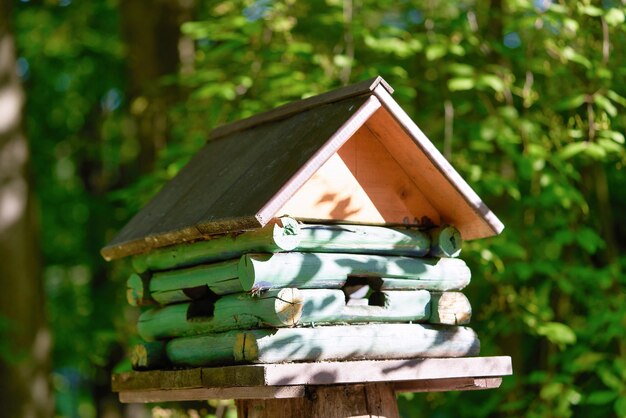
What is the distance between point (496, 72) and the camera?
6.74 m

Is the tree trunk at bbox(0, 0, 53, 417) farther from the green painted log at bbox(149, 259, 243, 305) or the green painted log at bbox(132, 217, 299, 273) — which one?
the green painted log at bbox(149, 259, 243, 305)

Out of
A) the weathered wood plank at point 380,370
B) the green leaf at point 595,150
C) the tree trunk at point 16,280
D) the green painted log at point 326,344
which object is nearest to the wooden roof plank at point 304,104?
the green painted log at point 326,344

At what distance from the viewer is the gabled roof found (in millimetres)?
3805

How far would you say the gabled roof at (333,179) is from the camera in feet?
12.5

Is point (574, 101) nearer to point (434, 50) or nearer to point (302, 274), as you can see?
point (434, 50)

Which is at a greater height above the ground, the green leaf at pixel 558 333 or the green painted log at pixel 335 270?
the green leaf at pixel 558 333

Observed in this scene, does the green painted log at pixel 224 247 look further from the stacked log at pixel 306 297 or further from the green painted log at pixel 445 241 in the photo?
the green painted log at pixel 445 241

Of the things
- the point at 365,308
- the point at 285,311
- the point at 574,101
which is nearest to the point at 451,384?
the point at 365,308

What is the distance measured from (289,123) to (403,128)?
2.11 feet

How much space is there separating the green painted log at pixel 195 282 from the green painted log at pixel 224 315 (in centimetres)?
4

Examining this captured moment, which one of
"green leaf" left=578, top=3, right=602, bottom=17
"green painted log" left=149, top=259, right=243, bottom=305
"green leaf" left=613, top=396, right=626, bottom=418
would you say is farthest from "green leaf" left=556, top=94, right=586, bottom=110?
"green painted log" left=149, top=259, right=243, bottom=305

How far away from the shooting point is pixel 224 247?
404 cm

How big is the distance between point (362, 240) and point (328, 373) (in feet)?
2.06

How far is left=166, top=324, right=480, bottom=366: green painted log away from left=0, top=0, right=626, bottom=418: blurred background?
1.99m
